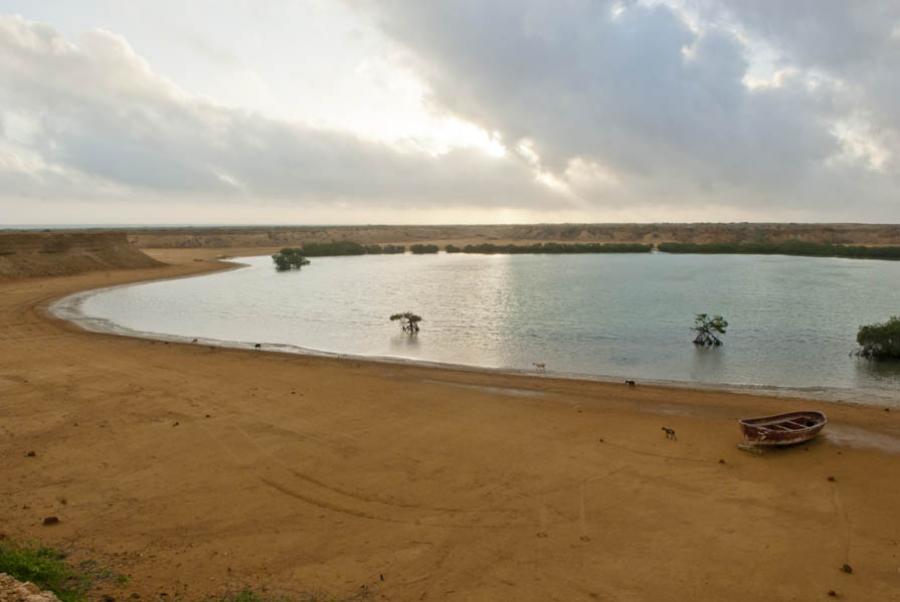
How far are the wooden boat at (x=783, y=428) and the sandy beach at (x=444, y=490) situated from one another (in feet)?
1.08

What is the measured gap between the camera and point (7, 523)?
329 inches

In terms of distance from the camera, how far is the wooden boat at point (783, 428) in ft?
38.3

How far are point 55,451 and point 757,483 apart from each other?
1285 cm

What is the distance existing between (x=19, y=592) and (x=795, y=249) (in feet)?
322

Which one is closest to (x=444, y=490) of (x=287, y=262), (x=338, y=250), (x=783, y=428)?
(x=783, y=428)

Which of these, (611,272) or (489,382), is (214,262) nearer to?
(611,272)

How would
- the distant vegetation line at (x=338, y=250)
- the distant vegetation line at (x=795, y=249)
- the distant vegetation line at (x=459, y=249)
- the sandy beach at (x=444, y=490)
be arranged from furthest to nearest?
1. the distant vegetation line at (x=459, y=249)
2. the distant vegetation line at (x=338, y=250)
3. the distant vegetation line at (x=795, y=249)
4. the sandy beach at (x=444, y=490)

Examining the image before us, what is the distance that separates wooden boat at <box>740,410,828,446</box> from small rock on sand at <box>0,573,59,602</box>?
1150 cm

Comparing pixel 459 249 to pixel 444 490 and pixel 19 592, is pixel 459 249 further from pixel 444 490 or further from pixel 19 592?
pixel 19 592

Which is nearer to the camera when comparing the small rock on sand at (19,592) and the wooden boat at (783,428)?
the small rock on sand at (19,592)

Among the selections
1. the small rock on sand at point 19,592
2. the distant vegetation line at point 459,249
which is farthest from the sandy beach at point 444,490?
the distant vegetation line at point 459,249

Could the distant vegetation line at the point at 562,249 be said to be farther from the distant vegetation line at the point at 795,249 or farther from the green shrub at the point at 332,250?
the green shrub at the point at 332,250

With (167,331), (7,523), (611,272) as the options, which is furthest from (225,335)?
(611,272)

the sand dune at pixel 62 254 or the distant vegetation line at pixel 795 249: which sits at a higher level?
the distant vegetation line at pixel 795 249
